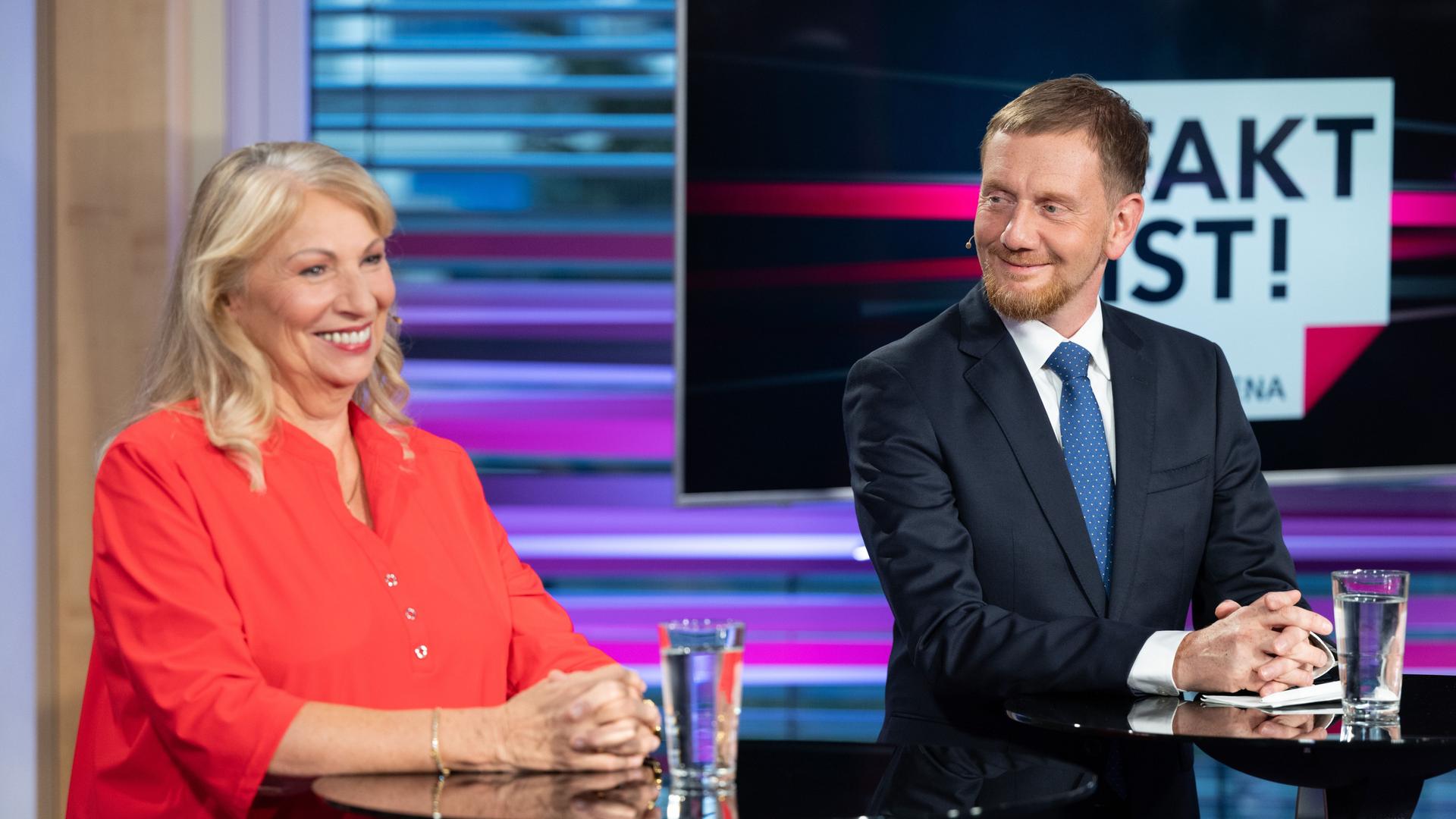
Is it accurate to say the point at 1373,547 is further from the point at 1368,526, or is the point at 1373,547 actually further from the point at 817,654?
the point at 817,654

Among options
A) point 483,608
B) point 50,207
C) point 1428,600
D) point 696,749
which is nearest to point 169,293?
point 483,608

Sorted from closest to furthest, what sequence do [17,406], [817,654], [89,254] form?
[17,406] < [89,254] < [817,654]

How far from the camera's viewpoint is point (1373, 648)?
1836 mm

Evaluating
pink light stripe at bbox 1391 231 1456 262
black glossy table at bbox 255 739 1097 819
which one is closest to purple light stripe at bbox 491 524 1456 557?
pink light stripe at bbox 1391 231 1456 262

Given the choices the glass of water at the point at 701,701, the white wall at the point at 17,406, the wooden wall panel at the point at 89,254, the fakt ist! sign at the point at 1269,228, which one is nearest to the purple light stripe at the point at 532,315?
the wooden wall panel at the point at 89,254

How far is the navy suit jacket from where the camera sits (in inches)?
90.0

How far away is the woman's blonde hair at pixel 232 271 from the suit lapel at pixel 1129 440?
1143mm

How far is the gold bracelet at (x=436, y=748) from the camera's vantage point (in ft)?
5.43

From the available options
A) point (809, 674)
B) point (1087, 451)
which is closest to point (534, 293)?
point (809, 674)

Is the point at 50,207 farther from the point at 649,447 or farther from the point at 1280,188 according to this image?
the point at 1280,188

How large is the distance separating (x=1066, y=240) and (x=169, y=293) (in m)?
1.31

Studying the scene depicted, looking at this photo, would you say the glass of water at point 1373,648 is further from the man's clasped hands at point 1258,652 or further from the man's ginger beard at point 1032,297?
the man's ginger beard at point 1032,297

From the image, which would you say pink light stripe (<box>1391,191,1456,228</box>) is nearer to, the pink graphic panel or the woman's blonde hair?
the pink graphic panel

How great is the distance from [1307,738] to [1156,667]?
361mm
